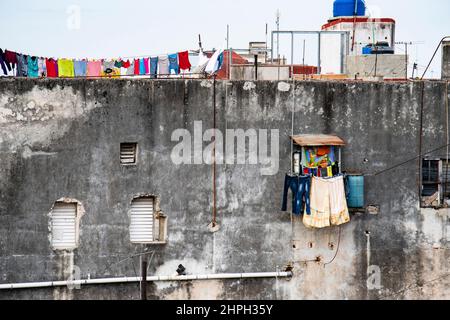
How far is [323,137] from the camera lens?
779 inches

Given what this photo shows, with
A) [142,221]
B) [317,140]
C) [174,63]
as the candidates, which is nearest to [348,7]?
[174,63]

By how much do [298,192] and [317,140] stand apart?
1.05 m

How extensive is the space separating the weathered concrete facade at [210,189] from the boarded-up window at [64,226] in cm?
17

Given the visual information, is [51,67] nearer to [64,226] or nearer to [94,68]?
[94,68]

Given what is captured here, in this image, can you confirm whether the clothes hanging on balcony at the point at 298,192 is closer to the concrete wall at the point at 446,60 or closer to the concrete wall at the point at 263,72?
the concrete wall at the point at 263,72

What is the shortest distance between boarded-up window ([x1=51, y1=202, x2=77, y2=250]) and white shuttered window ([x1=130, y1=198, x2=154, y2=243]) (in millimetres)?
1107

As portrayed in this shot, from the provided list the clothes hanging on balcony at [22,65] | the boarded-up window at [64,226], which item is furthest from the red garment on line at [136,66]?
the boarded-up window at [64,226]

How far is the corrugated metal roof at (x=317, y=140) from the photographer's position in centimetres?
1944

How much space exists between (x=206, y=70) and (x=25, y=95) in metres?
3.78

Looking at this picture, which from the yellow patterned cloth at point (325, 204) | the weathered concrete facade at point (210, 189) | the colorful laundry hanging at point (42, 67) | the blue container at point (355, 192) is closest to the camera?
the weathered concrete facade at point (210, 189)

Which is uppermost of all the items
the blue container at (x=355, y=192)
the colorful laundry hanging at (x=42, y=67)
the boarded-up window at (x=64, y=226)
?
the colorful laundry hanging at (x=42, y=67)

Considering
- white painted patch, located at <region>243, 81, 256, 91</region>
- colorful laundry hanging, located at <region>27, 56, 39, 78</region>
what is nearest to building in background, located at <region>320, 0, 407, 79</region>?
white painted patch, located at <region>243, 81, 256, 91</region>
